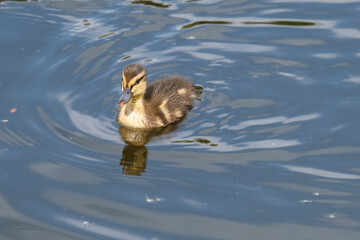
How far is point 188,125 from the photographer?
7410mm

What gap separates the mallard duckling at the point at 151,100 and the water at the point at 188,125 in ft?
0.51

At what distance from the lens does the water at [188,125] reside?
5781 mm

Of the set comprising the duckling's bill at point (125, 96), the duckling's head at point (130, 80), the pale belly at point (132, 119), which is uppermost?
the duckling's head at point (130, 80)

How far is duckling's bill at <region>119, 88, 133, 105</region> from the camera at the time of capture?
276 inches

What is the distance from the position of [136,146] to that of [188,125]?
664mm

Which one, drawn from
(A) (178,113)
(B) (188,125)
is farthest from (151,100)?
(B) (188,125)

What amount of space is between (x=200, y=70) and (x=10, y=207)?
3268 millimetres

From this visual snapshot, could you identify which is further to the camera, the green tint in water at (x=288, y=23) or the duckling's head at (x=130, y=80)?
Result: the green tint in water at (x=288, y=23)

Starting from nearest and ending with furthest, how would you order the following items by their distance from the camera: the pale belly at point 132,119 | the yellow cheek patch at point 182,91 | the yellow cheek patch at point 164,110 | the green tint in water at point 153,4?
the pale belly at point 132,119 → the yellow cheek patch at point 164,110 → the yellow cheek patch at point 182,91 → the green tint in water at point 153,4

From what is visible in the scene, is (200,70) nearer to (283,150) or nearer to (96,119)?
(96,119)

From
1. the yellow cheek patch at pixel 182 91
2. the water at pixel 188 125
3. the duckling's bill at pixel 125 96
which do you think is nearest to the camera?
the water at pixel 188 125

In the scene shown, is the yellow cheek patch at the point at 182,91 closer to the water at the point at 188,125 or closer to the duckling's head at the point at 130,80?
the water at the point at 188,125

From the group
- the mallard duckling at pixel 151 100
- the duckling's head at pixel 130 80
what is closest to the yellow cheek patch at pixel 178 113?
the mallard duckling at pixel 151 100

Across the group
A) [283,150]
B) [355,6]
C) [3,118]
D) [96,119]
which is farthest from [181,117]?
[355,6]
